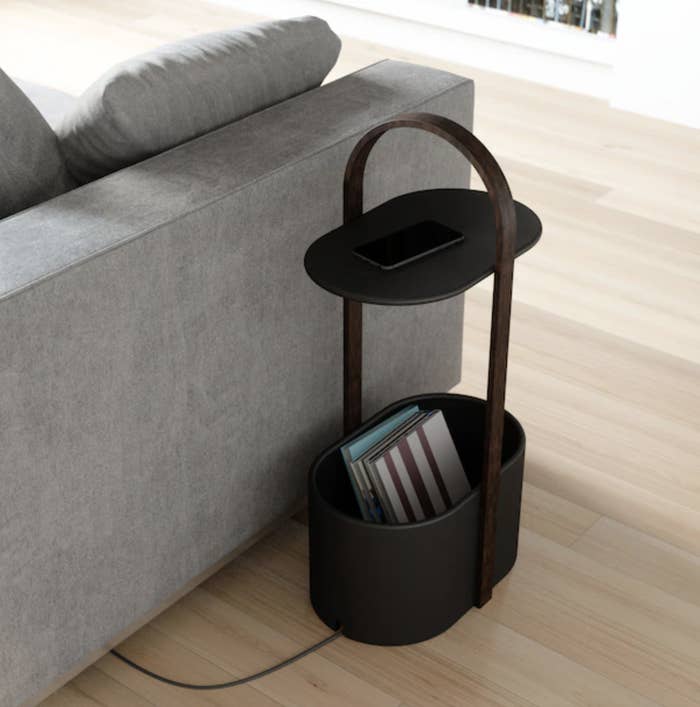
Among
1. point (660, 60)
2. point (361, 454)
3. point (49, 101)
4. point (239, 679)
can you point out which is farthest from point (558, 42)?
point (239, 679)

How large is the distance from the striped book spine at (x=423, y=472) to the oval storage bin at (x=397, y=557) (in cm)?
8

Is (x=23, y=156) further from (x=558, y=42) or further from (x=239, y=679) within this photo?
(x=558, y=42)

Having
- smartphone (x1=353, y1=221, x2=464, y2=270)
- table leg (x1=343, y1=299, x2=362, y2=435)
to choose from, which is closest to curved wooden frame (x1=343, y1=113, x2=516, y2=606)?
table leg (x1=343, y1=299, x2=362, y2=435)

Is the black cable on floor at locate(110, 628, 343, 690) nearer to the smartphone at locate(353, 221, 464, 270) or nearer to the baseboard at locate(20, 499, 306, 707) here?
the baseboard at locate(20, 499, 306, 707)

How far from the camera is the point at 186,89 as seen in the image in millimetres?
1869

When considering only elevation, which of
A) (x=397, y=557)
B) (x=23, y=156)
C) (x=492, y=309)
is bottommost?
(x=397, y=557)

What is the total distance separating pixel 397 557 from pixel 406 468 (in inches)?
6.5

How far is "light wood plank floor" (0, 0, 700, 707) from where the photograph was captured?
1884mm

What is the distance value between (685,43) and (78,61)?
214cm

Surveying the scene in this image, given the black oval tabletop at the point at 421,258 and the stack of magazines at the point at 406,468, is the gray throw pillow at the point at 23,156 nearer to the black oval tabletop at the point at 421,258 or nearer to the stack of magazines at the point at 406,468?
the black oval tabletop at the point at 421,258

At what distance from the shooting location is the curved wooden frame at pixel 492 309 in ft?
5.37

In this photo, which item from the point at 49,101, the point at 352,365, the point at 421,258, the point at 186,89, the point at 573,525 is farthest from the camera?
the point at 49,101

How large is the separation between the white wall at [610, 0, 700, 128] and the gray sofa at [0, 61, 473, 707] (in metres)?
1.87

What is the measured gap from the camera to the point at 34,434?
1580mm
